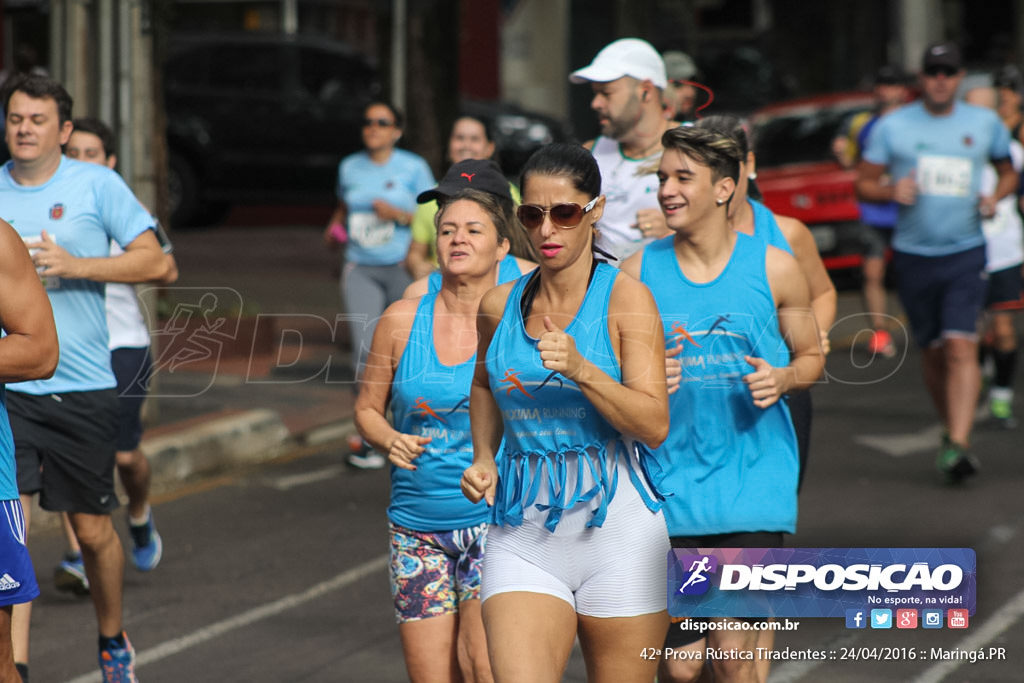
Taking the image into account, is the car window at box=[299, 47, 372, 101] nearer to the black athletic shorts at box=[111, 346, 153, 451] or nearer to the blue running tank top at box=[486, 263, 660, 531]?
the black athletic shorts at box=[111, 346, 153, 451]

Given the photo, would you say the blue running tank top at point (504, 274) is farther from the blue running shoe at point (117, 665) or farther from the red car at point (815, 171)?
the red car at point (815, 171)

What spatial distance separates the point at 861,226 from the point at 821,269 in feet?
31.8

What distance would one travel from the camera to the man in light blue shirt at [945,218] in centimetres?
888

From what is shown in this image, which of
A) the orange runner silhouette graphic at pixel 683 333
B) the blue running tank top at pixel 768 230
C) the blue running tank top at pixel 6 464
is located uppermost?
the blue running tank top at pixel 768 230

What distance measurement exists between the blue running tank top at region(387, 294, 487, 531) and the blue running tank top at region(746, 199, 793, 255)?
1054 millimetres

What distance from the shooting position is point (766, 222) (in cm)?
523

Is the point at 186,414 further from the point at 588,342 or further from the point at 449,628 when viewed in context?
the point at 588,342

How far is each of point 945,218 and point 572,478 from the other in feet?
18.0

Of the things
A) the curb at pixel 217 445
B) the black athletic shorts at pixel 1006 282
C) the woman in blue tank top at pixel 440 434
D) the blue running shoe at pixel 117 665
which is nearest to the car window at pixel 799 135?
the black athletic shorts at pixel 1006 282

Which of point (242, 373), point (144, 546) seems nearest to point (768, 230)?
point (144, 546)

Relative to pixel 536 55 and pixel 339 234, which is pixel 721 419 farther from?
pixel 536 55

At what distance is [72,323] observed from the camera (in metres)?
5.87

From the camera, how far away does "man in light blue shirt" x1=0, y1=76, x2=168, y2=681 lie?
18.9 ft

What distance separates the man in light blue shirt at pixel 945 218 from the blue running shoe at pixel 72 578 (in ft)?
14.6
